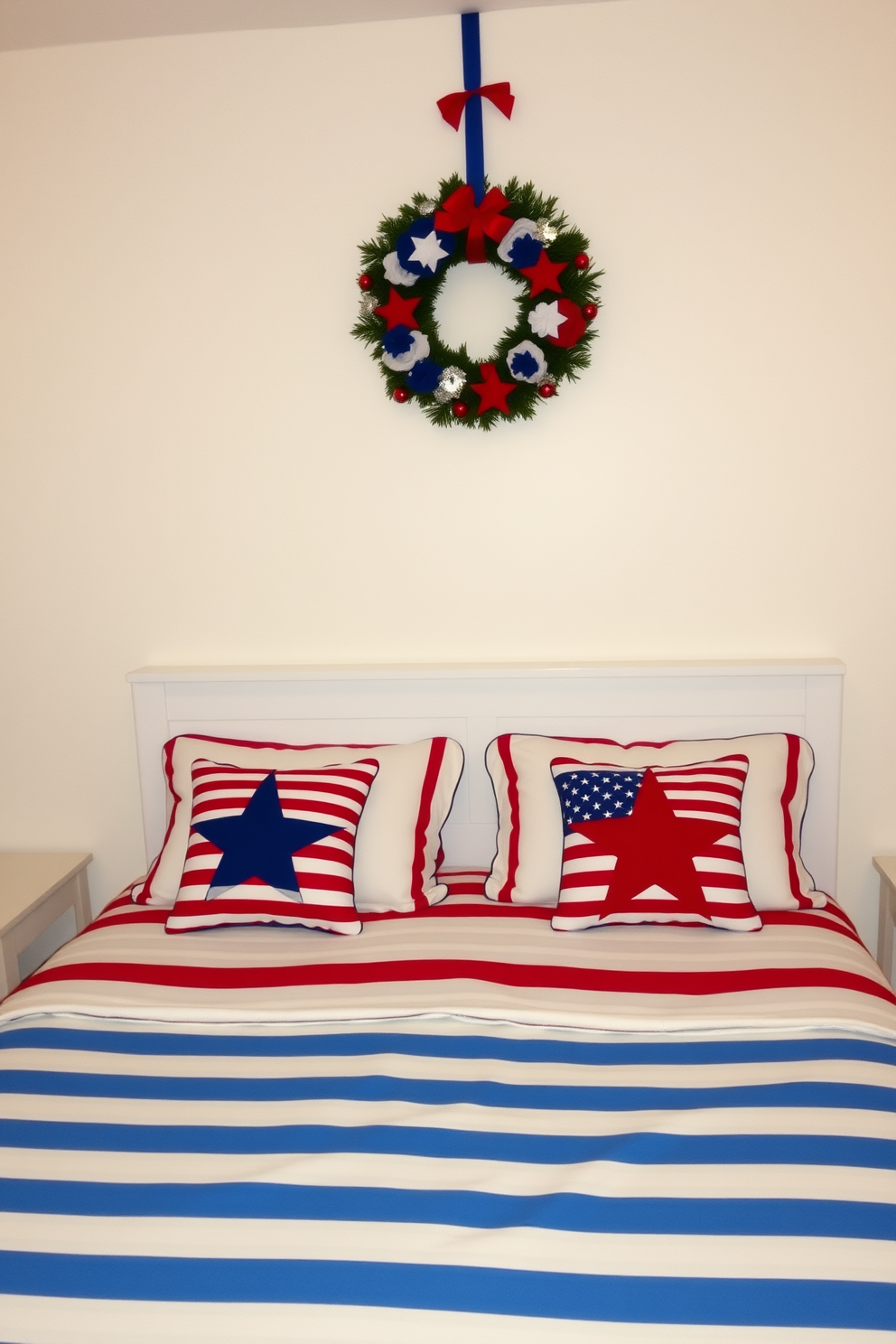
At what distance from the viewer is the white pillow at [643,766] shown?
6.55 ft

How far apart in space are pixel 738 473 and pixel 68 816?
1.90m

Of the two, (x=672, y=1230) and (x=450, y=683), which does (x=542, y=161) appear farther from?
(x=672, y=1230)

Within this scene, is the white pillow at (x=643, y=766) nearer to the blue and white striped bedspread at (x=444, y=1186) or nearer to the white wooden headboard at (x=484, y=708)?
the white wooden headboard at (x=484, y=708)

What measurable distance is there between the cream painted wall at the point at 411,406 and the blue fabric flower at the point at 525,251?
6.6 inches

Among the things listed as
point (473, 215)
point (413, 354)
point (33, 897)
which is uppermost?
point (473, 215)

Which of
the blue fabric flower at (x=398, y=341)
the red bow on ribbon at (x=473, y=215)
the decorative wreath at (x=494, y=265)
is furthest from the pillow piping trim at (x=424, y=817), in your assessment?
the red bow on ribbon at (x=473, y=215)

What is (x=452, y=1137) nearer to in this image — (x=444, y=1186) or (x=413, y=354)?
(x=444, y=1186)

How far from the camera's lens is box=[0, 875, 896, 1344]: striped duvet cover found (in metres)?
1.09

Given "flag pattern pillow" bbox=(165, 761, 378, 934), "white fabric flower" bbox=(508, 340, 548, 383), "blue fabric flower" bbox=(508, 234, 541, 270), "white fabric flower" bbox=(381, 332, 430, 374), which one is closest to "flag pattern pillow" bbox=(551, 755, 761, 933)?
"flag pattern pillow" bbox=(165, 761, 378, 934)

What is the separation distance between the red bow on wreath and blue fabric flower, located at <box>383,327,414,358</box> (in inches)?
18.2

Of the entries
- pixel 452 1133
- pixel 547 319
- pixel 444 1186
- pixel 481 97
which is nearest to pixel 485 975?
pixel 452 1133

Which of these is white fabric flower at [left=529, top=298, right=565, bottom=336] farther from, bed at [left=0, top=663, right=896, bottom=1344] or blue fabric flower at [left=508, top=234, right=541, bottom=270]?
bed at [left=0, top=663, right=896, bottom=1344]

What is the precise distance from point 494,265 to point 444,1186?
72.4 inches

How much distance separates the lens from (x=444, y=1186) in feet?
4.11
